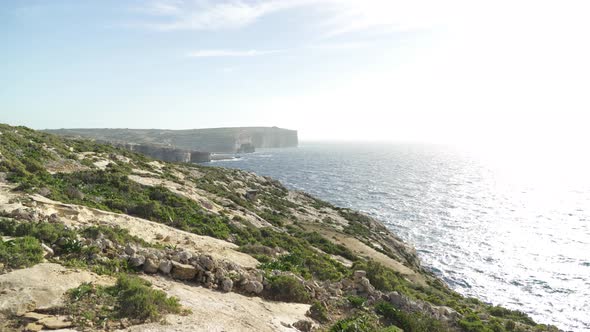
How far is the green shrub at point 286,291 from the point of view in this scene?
13.8 m

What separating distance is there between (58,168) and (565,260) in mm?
63145

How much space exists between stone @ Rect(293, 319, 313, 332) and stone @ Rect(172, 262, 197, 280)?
14.8 ft

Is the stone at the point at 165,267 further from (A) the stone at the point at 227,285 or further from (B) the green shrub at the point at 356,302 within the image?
(B) the green shrub at the point at 356,302

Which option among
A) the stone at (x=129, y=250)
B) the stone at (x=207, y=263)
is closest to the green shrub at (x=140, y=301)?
the stone at (x=129, y=250)

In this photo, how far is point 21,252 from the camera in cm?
1080

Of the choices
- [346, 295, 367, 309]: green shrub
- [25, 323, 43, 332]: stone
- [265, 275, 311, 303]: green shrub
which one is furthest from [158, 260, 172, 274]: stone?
[346, 295, 367, 309]: green shrub

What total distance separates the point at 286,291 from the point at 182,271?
438 centimetres

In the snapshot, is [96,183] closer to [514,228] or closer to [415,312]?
[415,312]

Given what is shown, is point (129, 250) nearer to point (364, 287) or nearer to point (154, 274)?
point (154, 274)

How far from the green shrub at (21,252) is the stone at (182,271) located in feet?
14.3

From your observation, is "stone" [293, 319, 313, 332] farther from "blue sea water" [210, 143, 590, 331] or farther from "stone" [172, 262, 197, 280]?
"blue sea water" [210, 143, 590, 331]

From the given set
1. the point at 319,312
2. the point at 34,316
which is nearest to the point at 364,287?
the point at 319,312

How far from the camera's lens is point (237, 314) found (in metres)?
11.1

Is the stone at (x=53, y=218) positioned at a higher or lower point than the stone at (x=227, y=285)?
higher
